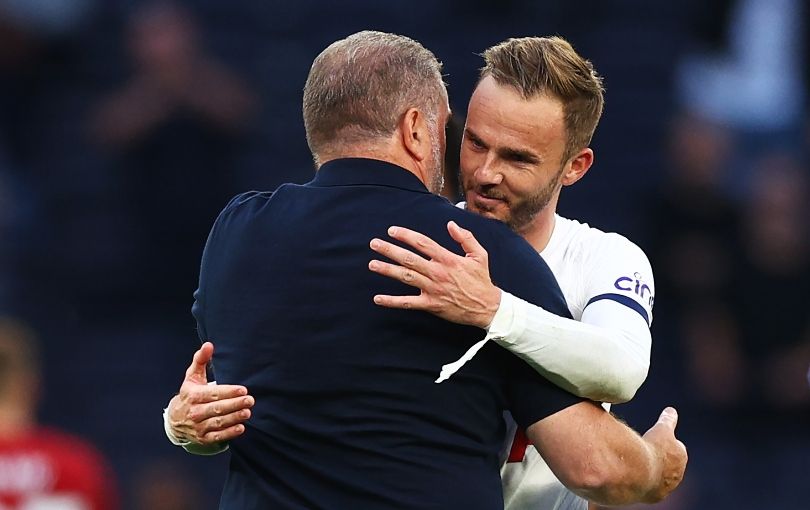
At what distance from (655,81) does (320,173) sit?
6.38 metres

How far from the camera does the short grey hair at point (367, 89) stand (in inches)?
122

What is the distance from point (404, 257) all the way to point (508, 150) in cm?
69

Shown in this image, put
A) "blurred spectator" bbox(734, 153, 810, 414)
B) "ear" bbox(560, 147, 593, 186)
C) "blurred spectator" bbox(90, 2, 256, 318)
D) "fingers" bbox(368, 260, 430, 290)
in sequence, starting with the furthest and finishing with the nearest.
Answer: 1. "blurred spectator" bbox(90, 2, 256, 318)
2. "blurred spectator" bbox(734, 153, 810, 414)
3. "ear" bbox(560, 147, 593, 186)
4. "fingers" bbox(368, 260, 430, 290)

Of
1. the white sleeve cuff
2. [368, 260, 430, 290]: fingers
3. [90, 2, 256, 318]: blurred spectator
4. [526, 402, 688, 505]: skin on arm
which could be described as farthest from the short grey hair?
[90, 2, 256, 318]: blurred spectator

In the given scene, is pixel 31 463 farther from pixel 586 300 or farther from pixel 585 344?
pixel 585 344

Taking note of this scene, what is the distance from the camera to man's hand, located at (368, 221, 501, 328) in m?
2.84

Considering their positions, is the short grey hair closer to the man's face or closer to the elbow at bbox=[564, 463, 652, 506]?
the man's face

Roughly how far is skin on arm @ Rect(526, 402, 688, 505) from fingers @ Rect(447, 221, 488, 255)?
381mm

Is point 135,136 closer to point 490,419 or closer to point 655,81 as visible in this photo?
point 655,81

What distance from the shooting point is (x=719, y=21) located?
9.08 meters

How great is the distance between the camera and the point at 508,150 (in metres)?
3.44

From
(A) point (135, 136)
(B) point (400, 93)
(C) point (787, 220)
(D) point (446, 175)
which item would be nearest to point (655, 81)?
(C) point (787, 220)

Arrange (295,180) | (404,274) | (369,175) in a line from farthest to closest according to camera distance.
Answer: (295,180) < (369,175) < (404,274)

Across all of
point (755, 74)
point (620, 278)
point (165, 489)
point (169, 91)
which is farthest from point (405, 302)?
point (755, 74)
